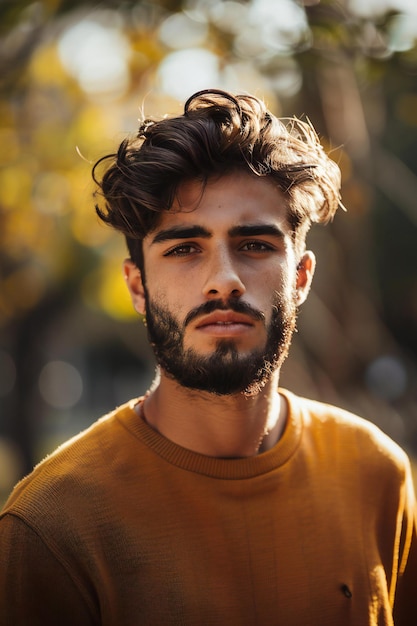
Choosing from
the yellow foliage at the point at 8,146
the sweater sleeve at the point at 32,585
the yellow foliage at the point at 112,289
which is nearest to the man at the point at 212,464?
the sweater sleeve at the point at 32,585

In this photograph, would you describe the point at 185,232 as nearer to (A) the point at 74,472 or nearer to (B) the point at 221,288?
(B) the point at 221,288

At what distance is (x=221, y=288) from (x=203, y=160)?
0.50m

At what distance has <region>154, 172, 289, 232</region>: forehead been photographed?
270 cm

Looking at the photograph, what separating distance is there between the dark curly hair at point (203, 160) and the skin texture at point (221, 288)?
0.05 meters

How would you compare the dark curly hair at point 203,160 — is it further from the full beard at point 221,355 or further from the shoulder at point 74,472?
the shoulder at point 74,472

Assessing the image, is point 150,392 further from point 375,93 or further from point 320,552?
point 375,93

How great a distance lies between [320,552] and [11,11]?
9.62 feet

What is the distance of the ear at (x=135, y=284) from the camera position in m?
2.98

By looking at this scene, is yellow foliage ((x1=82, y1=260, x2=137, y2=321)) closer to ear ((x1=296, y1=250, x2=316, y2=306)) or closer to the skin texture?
ear ((x1=296, y1=250, x2=316, y2=306))

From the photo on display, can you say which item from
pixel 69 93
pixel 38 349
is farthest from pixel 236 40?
pixel 38 349

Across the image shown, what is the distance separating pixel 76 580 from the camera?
2.42 metres

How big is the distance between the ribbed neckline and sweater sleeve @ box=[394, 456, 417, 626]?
0.60m

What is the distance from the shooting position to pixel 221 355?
2668mm

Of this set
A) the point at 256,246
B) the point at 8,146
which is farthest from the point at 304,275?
the point at 8,146
